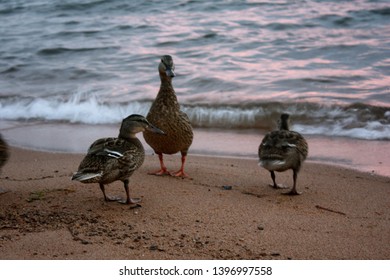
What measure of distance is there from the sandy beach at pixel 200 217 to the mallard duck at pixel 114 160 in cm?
31

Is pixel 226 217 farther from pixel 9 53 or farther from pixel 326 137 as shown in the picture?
pixel 9 53

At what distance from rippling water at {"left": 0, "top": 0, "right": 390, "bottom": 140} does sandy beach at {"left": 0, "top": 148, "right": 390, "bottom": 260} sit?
2.99 metres

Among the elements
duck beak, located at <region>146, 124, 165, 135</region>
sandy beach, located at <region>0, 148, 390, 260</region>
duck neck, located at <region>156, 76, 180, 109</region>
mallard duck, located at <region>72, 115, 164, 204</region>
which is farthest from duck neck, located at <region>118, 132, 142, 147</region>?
duck neck, located at <region>156, 76, 180, 109</region>

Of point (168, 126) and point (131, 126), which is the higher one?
point (131, 126)

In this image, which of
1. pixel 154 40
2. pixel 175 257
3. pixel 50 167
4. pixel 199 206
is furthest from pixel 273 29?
pixel 175 257

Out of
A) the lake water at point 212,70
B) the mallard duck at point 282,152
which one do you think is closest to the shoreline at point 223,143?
the lake water at point 212,70

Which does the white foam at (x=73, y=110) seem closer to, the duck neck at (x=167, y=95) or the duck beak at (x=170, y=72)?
the duck neck at (x=167, y=95)

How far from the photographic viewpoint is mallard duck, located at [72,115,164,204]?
5738mm

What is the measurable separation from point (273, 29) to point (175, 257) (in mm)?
12669

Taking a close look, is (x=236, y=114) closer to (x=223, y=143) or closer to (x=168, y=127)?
(x=223, y=143)

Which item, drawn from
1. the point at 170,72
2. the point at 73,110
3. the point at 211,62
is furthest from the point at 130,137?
the point at 211,62

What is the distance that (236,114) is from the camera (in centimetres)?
1092

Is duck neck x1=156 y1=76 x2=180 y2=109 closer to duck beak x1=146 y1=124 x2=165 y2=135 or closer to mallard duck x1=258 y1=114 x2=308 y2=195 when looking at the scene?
duck beak x1=146 y1=124 x2=165 y2=135

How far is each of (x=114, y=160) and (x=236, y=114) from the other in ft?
17.4
